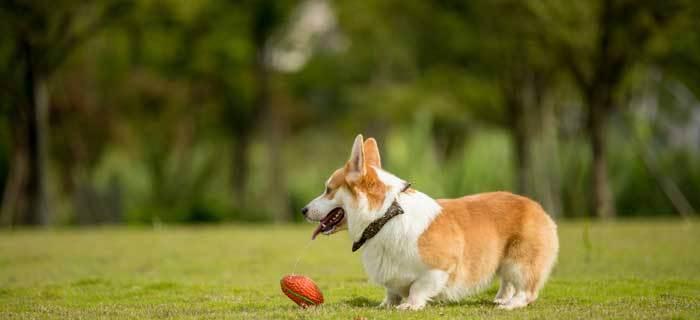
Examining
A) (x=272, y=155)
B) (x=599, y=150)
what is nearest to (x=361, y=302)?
(x=599, y=150)

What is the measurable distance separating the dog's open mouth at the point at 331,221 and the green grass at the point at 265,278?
0.58 metres

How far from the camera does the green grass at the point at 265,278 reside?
6.48 metres

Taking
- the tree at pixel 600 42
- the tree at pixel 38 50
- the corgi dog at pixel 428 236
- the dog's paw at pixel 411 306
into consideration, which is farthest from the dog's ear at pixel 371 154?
the tree at pixel 38 50

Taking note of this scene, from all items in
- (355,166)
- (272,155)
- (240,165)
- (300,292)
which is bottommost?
(240,165)

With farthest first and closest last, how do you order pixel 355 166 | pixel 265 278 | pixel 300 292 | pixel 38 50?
1. pixel 38 50
2. pixel 265 278
3. pixel 300 292
4. pixel 355 166

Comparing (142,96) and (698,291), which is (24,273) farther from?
(142,96)

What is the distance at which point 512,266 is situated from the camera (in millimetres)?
6930

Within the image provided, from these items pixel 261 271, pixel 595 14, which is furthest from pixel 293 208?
pixel 261 271

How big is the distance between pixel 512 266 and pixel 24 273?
602cm

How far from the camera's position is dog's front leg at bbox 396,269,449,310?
6.52 metres

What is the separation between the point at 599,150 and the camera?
20.2 m

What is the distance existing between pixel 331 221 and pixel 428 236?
2.47 feet

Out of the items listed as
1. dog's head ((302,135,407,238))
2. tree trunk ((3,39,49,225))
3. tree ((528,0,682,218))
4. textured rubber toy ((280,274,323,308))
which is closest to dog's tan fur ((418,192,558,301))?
dog's head ((302,135,407,238))

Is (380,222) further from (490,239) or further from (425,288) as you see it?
(490,239)
